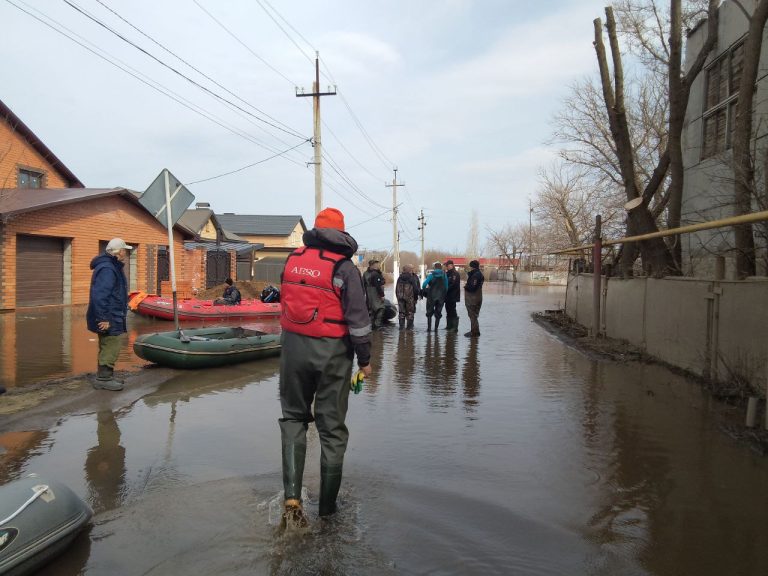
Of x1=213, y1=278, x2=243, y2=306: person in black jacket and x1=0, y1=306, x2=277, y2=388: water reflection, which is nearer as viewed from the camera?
x1=0, y1=306, x2=277, y2=388: water reflection

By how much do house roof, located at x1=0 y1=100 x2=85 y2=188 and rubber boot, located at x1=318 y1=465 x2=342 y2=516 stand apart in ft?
77.0

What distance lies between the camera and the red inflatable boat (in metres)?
16.1

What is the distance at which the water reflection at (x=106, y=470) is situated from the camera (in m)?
3.86

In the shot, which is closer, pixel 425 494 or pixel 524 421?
pixel 425 494

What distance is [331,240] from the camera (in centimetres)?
364

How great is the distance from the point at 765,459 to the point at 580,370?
14.3 ft

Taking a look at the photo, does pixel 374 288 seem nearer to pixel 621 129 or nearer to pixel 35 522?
pixel 621 129

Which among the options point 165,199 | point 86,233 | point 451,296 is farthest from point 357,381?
point 86,233

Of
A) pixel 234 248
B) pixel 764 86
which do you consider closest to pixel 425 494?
pixel 764 86

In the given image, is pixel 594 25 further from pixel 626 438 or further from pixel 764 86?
pixel 626 438

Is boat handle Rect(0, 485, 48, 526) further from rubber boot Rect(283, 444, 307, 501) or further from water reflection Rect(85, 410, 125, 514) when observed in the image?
rubber boot Rect(283, 444, 307, 501)

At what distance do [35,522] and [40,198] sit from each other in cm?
1955

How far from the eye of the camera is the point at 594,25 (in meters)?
12.6

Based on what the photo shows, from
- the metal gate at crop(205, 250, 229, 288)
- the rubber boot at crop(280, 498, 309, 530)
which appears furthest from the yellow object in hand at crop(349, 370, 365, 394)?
the metal gate at crop(205, 250, 229, 288)
